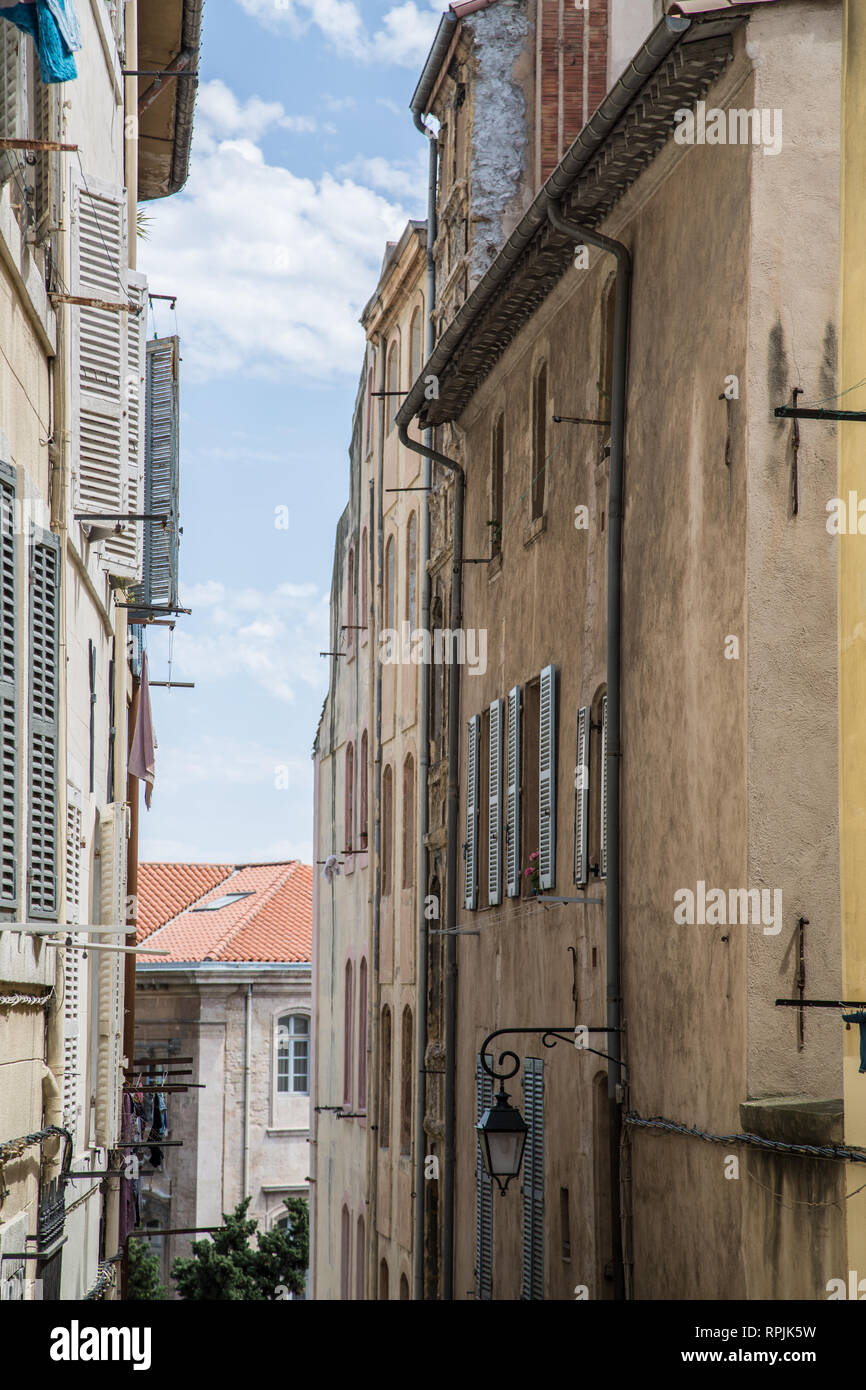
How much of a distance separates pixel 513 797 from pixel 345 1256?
13731mm

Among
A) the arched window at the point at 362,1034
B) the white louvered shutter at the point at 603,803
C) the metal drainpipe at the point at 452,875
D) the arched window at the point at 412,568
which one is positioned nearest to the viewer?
the white louvered shutter at the point at 603,803

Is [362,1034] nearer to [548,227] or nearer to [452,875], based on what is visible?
[452,875]

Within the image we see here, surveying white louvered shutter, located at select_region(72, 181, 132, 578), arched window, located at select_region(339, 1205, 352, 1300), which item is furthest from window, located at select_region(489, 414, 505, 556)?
arched window, located at select_region(339, 1205, 352, 1300)

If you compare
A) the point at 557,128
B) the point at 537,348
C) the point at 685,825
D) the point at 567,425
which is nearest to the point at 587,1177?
the point at 685,825

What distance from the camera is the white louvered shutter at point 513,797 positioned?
16125 mm

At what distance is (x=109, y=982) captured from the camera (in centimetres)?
1628

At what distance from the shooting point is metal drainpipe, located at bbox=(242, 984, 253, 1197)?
128 ft

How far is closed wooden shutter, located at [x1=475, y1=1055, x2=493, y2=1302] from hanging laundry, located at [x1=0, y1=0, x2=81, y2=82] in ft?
33.1

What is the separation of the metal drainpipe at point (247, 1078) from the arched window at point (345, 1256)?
11029mm

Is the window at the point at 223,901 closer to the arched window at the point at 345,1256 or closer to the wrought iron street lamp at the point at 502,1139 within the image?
the arched window at the point at 345,1256

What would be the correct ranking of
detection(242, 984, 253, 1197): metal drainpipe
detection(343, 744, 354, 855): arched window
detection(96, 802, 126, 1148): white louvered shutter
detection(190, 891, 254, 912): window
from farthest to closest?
detection(190, 891, 254, 912): window < detection(242, 984, 253, 1197): metal drainpipe < detection(343, 744, 354, 855): arched window < detection(96, 802, 126, 1148): white louvered shutter

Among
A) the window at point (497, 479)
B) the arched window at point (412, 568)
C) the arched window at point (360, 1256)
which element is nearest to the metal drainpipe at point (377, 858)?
the arched window at point (360, 1256)

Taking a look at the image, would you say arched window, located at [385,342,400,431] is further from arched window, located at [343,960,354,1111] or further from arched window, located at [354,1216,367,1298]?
arched window, located at [354,1216,367,1298]

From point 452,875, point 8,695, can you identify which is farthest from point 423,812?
point 8,695
